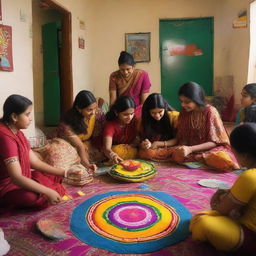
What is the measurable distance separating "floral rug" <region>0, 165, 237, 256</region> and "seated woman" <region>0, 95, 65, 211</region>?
0.29 feet

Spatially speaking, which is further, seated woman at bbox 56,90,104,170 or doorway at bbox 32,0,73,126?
doorway at bbox 32,0,73,126

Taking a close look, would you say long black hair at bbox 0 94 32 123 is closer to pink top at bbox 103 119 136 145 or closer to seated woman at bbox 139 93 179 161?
pink top at bbox 103 119 136 145

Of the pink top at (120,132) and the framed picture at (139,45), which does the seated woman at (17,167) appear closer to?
the pink top at (120,132)

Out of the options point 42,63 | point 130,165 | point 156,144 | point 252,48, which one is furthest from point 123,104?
point 42,63

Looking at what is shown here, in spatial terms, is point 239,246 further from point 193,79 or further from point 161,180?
point 193,79

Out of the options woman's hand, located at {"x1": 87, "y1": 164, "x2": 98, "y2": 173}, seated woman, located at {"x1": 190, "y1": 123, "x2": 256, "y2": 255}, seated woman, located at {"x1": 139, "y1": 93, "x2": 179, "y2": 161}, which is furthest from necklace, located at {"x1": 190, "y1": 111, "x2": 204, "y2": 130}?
seated woman, located at {"x1": 190, "y1": 123, "x2": 256, "y2": 255}

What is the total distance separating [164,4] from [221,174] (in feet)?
13.6

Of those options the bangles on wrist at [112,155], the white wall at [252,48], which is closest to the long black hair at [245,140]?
the bangles on wrist at [112,155]

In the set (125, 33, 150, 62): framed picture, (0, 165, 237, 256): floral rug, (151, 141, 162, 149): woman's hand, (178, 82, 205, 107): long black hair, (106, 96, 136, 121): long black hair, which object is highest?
(125, 33, 150, 62): framed picture

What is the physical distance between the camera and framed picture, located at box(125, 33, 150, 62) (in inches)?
223

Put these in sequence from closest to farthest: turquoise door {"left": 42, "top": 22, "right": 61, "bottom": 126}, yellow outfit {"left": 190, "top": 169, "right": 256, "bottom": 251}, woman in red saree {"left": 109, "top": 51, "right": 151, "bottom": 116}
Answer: yellow outfit {"left": 190, "top": 169, "right": 256, "bottom": 251}, woman in red saree {"left": 109, "top": 51, "right": 151, "bottom": 116}, turquoise door {"left": 42, "top": 22, "right": 61, "bottom": 126}

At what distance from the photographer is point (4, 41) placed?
2.87 metres

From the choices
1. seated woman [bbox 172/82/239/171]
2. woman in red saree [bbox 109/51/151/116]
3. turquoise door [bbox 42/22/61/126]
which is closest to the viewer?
seated woman [bbox 172/82/239/171]

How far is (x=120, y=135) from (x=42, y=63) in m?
3.10
